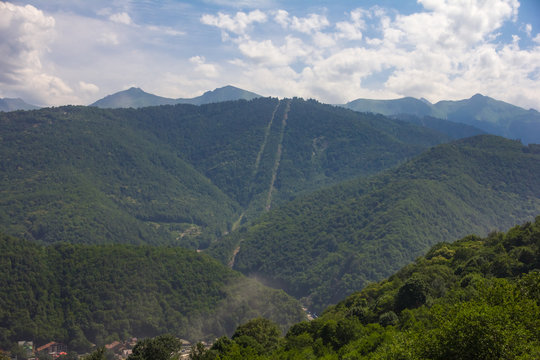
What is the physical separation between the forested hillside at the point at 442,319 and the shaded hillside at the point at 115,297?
63.6 meters

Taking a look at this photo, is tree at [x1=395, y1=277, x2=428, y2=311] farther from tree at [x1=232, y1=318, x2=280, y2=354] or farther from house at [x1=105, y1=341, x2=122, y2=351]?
house at [x1=105, y1=341, x2=122, y2=351]

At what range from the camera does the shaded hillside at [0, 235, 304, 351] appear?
347ft

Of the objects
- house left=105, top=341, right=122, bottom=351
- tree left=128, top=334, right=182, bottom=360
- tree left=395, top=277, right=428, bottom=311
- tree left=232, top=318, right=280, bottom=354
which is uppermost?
tree left=395, top=277, right=428, bottom=311

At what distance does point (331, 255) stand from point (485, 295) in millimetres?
146689

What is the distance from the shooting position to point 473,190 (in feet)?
649

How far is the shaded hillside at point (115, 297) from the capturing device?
105812mm

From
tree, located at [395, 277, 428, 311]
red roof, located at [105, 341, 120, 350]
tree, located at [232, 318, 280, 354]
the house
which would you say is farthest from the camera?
red roof, located at [105, 341, 120, 350]

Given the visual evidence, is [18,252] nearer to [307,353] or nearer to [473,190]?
[307,353]

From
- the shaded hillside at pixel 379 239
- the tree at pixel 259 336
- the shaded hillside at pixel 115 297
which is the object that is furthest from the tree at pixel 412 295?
the shaded hillside at pixel 379 239

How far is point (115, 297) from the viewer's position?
386ft

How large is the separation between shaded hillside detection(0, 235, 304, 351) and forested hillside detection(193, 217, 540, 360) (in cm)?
6359

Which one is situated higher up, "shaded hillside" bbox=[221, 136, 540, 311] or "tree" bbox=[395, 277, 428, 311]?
"tree" bbox=[395, 277, 428, 311]

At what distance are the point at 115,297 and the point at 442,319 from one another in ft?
362

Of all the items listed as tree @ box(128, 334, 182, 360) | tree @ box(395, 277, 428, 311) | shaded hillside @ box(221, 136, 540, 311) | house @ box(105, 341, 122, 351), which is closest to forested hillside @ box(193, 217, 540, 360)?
tree @ box(395, 277, 428, 311)
